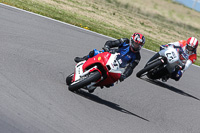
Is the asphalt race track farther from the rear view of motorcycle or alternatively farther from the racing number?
the racing number

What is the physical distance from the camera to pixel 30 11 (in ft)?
53.5

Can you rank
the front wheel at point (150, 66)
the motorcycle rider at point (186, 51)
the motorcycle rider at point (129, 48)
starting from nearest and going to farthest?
1. the motorcycle rider at point (129, 48)
2. the motorcycle rider at point (186, 51)
3. the front wheel at point (150, 66)

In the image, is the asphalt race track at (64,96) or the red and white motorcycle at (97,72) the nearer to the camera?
the asphalt race track at (64,96)

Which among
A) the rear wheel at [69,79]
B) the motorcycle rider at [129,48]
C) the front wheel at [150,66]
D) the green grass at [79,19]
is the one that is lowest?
the green grass at [79,19]

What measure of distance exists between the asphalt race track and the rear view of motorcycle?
12.6 inches

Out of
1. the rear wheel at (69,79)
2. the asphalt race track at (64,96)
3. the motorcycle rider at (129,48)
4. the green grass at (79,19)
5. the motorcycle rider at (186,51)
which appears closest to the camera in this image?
the asphalt race track at (64,96)

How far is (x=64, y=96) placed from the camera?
7.70 meters

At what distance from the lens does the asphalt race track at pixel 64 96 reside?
20.6ft

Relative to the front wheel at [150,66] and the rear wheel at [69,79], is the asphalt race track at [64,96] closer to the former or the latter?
the rear wheel at [69,79]

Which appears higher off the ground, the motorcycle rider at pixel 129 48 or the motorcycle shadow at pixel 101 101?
the motorcycle rider at pixel 129 48

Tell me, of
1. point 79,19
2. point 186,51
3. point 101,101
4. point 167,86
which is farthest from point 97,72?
point 79,19

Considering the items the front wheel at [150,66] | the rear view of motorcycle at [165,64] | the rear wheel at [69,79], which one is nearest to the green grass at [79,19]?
the rear view of motorcycle at [165,64]

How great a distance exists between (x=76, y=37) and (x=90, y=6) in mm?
11969

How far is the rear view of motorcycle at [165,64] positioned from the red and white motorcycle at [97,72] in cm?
365
